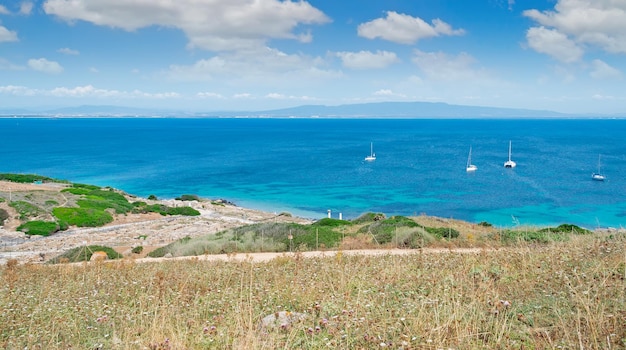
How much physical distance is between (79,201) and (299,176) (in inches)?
1469

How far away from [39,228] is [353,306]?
33041mm

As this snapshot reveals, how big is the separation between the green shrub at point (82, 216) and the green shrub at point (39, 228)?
172cm

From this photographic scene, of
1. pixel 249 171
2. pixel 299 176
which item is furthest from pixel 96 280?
pixel 249 171

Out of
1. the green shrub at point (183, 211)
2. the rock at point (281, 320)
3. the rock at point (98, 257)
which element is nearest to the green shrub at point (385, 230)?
the rock at point (98, 257)

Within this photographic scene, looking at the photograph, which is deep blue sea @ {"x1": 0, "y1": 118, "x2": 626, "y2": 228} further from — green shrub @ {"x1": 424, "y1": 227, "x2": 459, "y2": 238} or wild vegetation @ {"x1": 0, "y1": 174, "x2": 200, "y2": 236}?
wild vegetation @ {"x1": 0, "y1": 174, "x2": 200, "y2": 236}

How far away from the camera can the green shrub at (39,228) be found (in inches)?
1238

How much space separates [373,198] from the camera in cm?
5381

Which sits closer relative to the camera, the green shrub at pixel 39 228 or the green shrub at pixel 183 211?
the green shrub at pixel 39 228

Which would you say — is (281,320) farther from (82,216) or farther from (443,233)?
(82,216)

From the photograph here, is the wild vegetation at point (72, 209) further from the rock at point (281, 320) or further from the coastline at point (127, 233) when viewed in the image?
the rock at point (281, 320)

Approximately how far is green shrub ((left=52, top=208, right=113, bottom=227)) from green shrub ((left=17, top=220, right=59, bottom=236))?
1.72m

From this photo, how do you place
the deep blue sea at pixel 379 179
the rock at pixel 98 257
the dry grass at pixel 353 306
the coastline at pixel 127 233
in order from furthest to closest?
the deep blue sea at pixel 379 179
the coastline at pixel 127 233
the rock at pixel 98 257
the dry grass at pixel 353 306

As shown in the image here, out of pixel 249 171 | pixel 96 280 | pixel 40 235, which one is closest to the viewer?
pixel 96 280

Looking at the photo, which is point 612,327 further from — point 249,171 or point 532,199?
point 249,171
